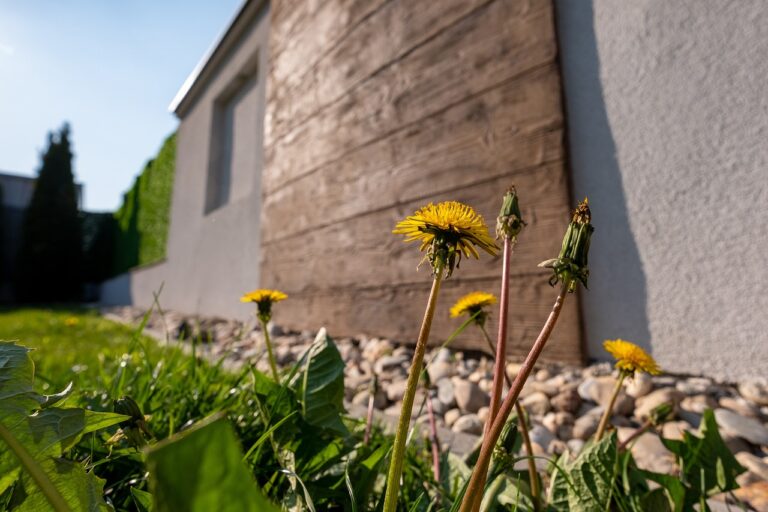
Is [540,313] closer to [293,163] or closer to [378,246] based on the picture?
[378,246]

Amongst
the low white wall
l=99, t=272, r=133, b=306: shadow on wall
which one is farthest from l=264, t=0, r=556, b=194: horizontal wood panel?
l=99, t=272, r=133, b=306: shadow on wall

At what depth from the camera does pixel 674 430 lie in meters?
1.09

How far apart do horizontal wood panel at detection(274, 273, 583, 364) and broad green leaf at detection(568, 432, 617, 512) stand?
92cm

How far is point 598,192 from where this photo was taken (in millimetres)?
1548

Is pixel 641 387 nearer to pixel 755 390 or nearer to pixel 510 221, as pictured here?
pixel 755 390

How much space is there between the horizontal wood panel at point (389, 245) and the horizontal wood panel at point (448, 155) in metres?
0.04

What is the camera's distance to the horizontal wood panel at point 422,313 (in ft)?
5.03

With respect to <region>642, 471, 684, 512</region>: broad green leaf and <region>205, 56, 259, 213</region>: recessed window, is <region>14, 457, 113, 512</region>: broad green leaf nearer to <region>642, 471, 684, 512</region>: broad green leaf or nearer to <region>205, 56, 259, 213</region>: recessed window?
<region>642, 471, 684, 512</region>: broad green leaf

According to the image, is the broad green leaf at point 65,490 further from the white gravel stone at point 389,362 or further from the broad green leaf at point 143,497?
the white gravel stone at point 389,362

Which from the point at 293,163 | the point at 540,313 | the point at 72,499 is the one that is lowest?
the point at 72,499

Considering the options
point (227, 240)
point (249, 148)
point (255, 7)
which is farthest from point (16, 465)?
point (255, 7)

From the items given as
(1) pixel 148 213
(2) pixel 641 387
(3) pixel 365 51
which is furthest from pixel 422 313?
(1) pixel 148 213

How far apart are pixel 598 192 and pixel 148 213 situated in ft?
29.8

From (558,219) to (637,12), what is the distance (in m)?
0.74
